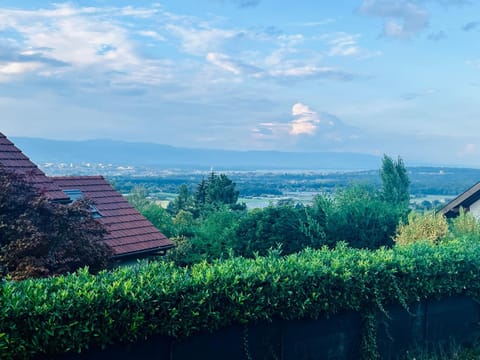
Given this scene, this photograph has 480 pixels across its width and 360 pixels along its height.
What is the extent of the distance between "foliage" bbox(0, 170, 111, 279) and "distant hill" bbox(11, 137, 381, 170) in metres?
123

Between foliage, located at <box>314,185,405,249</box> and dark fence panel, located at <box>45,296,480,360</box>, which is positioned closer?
dark fence panel, located at <box>45,296,480,360</box>

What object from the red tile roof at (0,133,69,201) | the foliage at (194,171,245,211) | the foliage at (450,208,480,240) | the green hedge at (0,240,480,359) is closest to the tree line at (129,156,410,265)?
the foliage at (450,208,480,240)

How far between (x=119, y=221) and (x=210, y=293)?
39.5 ft

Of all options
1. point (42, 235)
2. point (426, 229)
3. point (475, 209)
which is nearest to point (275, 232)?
point (426, 229)

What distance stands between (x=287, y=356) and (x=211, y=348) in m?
1.29

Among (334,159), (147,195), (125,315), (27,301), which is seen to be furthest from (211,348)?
(334,159)

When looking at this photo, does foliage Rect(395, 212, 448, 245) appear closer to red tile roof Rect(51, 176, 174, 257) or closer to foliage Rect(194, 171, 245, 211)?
red tile roof Rect(51, 176, 174, 257)

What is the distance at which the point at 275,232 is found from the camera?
749 inches

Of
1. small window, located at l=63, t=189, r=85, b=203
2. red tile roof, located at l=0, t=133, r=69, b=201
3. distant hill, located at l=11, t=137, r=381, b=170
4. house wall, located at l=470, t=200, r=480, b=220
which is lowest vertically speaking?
house wall, located at l=470, t=200, r=480, b=220

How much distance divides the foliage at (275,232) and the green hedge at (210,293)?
27.0ft

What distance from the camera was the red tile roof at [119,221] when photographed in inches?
693

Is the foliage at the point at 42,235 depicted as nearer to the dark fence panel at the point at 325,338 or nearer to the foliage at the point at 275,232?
the dark fence panel at the point at 325,338

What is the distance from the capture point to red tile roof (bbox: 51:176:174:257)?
1761cm

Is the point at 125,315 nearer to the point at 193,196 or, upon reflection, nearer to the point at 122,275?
the point at 122,275
